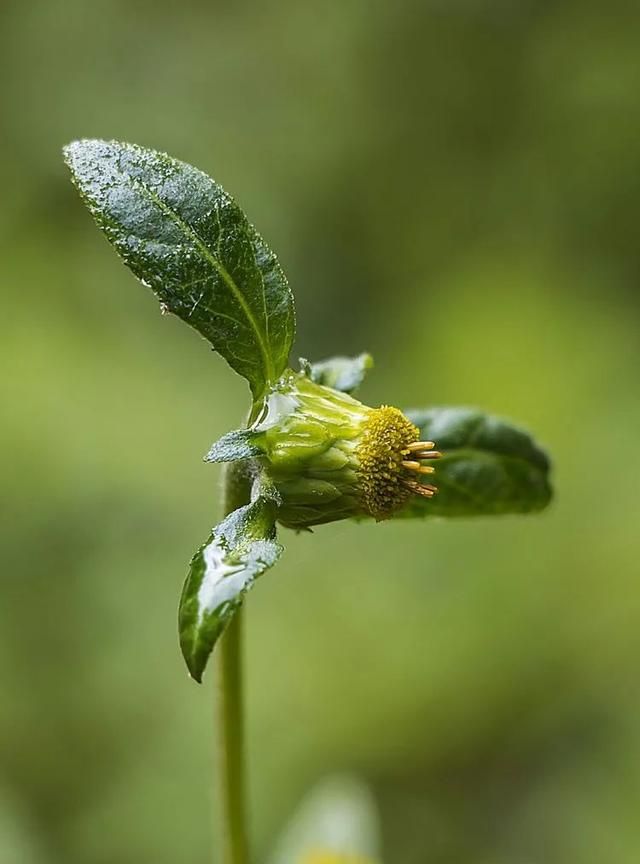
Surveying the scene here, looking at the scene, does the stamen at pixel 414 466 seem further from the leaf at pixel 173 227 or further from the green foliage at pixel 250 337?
the leaf at pixel 173 227

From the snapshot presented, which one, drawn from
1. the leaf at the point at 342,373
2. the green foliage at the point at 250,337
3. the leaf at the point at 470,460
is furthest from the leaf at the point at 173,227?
the leaf at the point at 470,460

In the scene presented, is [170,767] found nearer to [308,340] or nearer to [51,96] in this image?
[308,340]

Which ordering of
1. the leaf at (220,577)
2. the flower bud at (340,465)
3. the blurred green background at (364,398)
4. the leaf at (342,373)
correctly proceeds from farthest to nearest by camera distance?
the blurred green background at (364,398) → the leaf at (342,373) → the flower bud at (340,465) → the leaf at (220,577)

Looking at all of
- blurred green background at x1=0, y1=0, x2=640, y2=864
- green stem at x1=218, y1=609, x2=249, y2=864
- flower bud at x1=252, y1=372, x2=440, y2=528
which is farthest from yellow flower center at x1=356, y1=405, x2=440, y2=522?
blurred green background at x1=0, y1=0, x2=640, y2=864

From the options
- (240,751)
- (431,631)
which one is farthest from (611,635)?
(240,751)

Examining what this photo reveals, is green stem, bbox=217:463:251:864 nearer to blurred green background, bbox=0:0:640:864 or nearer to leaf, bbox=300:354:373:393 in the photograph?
leaf, bbox=300:354:373:393

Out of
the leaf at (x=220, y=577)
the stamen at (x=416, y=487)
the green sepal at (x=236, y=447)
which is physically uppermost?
the stamen at (x=416, y=487)
